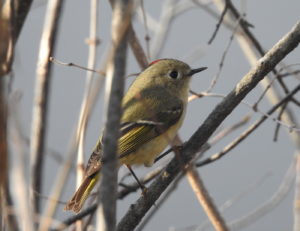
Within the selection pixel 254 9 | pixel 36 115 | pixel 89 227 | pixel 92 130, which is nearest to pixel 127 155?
pixel 89 227

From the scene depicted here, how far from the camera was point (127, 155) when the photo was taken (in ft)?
10.3

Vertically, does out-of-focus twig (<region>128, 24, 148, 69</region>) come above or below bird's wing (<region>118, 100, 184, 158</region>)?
above

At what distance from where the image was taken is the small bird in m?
2.84

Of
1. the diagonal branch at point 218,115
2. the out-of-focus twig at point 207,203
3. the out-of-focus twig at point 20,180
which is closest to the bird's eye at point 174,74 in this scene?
the out-of-focus twig at point 207,203

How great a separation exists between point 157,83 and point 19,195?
248 cm

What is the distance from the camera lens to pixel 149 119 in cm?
325

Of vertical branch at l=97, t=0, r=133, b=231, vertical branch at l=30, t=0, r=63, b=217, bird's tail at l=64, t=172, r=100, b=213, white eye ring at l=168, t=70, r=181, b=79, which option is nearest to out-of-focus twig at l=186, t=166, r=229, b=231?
bird's tail at l=64, t=172, r=100, b=213

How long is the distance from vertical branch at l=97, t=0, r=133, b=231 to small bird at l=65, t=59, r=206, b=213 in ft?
4.25

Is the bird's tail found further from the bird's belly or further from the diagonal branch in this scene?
the diagonal branch

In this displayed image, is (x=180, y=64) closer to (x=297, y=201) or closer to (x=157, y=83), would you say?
(x=157, y=83)

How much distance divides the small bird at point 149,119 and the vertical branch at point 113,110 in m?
1.30

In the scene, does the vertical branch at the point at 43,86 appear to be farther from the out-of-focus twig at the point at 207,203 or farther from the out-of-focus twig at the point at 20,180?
the out-of-focus twig at the point at 20,180

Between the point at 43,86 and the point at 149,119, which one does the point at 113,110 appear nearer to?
the point at 43,86

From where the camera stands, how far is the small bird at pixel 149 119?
2842 millimetres
